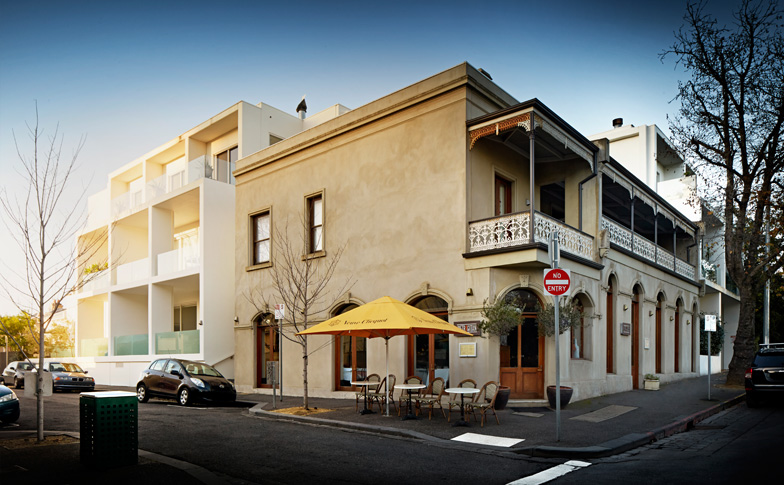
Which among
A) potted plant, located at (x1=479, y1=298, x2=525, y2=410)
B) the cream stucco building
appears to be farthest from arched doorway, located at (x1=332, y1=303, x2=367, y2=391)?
potted plant, located at (x1=479, y1=298, x2=525, y2=410)

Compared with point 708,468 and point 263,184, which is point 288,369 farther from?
point 708,468

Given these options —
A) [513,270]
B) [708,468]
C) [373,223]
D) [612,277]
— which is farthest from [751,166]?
[708,468]

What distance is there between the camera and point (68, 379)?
25.3 m

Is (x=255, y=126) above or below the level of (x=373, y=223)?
above

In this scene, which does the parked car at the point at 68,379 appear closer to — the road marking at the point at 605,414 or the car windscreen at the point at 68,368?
the car windscreen at the point at 68,368

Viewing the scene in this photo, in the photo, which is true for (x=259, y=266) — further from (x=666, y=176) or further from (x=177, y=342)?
(x=666, y=176)

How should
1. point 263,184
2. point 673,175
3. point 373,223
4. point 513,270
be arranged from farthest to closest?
1. point 673,175
2. point 263,184
3. point 373,223
4. point 513,270

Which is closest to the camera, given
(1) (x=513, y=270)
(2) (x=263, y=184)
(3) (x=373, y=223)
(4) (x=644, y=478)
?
(4) (x=644, y=478)

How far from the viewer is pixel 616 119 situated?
40219 mm

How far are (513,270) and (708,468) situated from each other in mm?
8301

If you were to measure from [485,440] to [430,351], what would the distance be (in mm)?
6029

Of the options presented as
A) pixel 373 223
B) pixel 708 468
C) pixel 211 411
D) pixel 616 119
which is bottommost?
pixel 211 411

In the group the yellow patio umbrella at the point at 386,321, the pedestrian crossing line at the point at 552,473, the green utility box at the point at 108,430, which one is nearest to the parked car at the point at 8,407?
the green utility box at the point at 108,430

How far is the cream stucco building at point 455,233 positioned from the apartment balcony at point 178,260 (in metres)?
3.02
